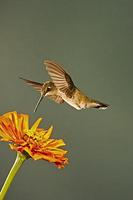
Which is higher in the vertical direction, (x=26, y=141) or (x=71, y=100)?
(x=71, y=100)

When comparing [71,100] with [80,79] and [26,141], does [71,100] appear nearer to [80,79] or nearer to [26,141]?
[26,141]

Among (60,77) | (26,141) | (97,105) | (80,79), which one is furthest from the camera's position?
(80,79)

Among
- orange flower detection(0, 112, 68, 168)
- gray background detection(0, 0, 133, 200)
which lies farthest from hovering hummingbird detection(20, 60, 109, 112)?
gray background detection(0, 0, 133, 200)

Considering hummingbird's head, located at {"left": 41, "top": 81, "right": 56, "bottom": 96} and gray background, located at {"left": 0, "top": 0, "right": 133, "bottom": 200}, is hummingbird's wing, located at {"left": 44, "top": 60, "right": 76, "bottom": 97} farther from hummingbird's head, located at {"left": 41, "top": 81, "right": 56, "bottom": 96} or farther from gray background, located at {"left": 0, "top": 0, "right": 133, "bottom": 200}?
gray background, located at {"left": 0, "top": 0, "right": 133, "bottom": 200}

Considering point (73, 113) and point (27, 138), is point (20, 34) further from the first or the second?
point (27, 138)

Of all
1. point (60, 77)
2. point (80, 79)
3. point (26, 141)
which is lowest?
point (26, 141)

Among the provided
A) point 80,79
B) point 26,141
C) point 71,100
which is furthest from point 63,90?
point 80,79

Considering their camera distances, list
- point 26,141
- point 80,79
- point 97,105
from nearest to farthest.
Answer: point 26,141 < point 97,105 < point 80,79

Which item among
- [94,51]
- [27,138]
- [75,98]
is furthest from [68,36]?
[27,138]
